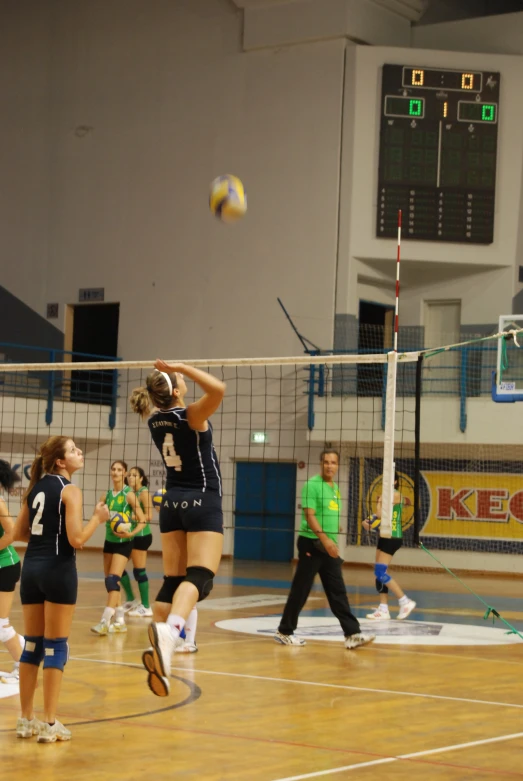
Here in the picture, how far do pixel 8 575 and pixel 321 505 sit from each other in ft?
11.1

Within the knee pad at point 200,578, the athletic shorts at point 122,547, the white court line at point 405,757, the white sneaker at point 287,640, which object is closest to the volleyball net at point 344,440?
the athletic shorts at point 122,547

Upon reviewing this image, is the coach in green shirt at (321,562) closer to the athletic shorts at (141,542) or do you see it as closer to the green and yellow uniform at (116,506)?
the green and yellow uniform at (116,506)

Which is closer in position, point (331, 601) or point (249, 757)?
point (249, 757)

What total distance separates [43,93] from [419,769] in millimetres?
21724

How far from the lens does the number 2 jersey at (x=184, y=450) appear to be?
5.98 m

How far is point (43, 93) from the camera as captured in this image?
79.8ft

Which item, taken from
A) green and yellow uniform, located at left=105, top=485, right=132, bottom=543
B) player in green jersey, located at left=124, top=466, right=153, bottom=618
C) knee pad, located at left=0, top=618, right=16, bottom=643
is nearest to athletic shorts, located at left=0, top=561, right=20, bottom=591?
knee pad, located at left=0, top=618, right=16, bottom=643

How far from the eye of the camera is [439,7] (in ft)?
74.2

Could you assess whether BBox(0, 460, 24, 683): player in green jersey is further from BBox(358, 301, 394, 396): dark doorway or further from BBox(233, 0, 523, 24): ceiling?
BBox(233, 0, 523, 24): ceiling

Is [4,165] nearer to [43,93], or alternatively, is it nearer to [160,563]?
[43,93]

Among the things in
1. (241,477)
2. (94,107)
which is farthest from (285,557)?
(94,107)

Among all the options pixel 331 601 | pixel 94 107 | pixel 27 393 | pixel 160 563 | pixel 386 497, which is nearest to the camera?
pixel 386 497

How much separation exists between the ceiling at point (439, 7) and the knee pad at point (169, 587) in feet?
57.9

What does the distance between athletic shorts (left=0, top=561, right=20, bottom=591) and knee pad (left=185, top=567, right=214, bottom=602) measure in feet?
6.88
